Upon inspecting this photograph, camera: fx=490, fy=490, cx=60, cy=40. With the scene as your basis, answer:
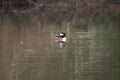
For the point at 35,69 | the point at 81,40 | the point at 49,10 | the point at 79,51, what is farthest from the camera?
the point at 49,10

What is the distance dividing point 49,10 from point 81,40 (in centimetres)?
1853

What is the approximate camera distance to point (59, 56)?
52.4ft

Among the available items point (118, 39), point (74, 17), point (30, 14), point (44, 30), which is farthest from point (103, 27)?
point (30, 14)

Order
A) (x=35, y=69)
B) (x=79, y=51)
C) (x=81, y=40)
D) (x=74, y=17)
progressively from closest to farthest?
(x=35, y=69), (x=79, y=51), (x=81, y=40), (x=74, y=17)

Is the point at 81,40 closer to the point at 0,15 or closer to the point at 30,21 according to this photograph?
the point at 30,21

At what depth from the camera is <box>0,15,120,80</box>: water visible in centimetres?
1334

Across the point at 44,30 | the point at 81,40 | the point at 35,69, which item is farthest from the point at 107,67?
the point at 44,30

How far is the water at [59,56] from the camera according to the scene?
525 inches

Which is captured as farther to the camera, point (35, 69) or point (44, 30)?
point (44, 30)

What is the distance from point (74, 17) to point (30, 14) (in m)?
4.27

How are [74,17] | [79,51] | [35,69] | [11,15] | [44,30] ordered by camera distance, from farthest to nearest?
[11,15] → [74,17] → [44,30] → [79,51] → [35,69]

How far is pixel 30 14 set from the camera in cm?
3553

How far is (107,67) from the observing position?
46.3 ft

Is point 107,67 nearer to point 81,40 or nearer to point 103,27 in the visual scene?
point 81,40
